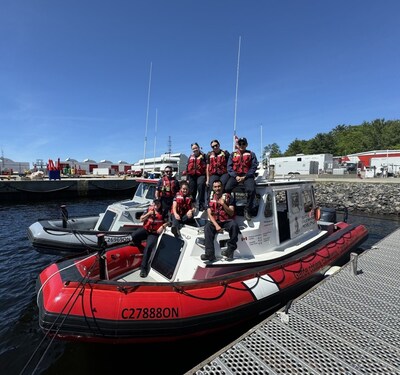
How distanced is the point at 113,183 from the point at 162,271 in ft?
81.2

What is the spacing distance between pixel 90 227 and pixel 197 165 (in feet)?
17.7

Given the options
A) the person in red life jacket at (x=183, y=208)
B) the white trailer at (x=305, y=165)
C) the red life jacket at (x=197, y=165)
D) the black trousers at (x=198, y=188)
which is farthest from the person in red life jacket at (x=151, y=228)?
the white trailer at (x=305, y=165)

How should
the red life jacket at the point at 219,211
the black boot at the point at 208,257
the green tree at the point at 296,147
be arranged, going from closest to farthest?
the black boot at the point at 208,257, the red life jacket at the point at 219,211, the green tree at the point at 296,147

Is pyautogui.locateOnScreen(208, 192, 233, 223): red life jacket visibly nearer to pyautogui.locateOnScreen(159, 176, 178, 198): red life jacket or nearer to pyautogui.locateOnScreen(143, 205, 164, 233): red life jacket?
pyautogui.locateOnScreen(143, 205, 164, 233): red life jacket

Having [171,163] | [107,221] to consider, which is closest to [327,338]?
[107,221]

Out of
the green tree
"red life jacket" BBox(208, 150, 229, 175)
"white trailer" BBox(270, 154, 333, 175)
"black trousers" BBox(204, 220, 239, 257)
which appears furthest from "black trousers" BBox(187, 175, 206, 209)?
the green tree

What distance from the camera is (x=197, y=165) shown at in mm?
6633

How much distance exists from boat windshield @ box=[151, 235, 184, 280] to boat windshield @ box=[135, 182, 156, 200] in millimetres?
4331

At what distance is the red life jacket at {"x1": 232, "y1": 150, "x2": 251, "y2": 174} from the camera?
548cm

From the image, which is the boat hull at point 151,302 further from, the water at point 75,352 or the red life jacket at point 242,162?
the red life jacket at point 242,162

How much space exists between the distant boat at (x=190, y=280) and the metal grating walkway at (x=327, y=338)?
0.78m

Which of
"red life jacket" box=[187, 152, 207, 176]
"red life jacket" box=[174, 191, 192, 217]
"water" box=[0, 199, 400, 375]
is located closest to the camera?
"water" box=[0, 199, 400, 375]

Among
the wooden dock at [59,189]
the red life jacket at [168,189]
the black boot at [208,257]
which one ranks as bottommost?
the wooden dock at [59,189]

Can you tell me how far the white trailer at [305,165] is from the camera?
1468 inches
